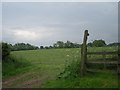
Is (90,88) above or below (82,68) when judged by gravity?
below

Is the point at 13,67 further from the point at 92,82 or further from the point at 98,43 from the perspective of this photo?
the point at 92,82

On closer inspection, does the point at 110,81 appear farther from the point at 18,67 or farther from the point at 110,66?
the point at 18,67

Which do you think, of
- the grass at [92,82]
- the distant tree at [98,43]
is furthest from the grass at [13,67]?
the distant tree at [98,43]

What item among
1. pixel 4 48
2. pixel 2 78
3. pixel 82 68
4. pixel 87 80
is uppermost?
pixel 4 48

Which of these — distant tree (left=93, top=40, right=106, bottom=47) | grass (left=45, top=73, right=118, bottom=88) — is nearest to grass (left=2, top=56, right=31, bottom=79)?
grass (left=45, top=73, right=118, bottom=88)

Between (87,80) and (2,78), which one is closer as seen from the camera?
(87,80)

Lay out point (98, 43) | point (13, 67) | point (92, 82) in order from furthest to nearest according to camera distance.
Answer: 1. point (13, 67)
2. point (98, 43)
3. point (92, 82)

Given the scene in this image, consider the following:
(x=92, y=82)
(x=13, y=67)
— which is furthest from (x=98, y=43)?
(x=13, y=67)

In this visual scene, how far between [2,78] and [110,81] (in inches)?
239

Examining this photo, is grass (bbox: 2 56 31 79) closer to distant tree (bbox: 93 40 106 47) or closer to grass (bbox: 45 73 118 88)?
grass (bbox: 45 73 118 88)

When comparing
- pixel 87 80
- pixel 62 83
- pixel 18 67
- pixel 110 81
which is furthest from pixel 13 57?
pixel 110 81

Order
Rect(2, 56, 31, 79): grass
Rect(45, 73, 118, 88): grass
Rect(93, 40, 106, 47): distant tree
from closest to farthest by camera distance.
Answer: Rect(45, 73, 118, 88): grass
Rect(93, 40, 106, 47): distant tree
Rect(2, 56, 31, 79): grass

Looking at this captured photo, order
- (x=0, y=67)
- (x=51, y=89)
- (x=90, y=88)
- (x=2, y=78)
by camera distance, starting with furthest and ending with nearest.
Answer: (x=0, y=67)
(x=2, y=78)
(x=51, y=89)
(x=90, y=88)

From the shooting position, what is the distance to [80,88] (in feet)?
15.9
